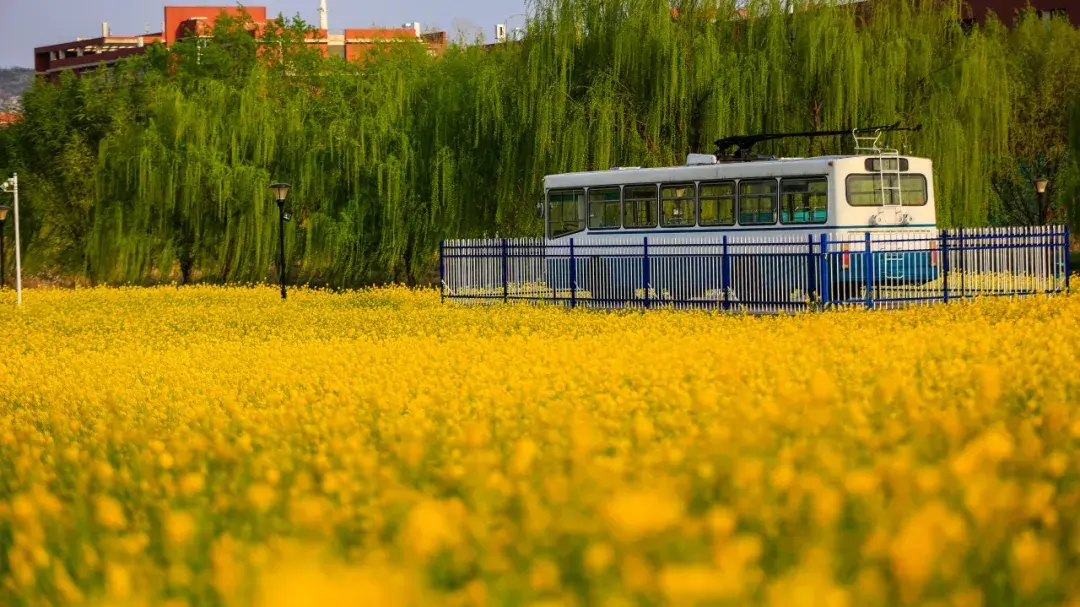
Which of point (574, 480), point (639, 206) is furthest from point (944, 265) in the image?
point (574, 480)

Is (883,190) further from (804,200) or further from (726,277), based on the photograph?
(726,277)

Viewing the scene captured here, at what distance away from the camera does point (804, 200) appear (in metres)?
23.2

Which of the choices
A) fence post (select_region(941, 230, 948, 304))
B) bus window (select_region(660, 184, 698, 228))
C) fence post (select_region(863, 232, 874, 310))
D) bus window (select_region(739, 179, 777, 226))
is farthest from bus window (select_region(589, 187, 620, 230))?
fence post (select_region(941, 230, 948, 304))

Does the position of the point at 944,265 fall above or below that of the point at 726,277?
above

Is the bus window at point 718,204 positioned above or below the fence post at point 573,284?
above

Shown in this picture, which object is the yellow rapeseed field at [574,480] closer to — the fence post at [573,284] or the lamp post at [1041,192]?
the fence post at [573,284]

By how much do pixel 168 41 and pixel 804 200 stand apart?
8233 cm

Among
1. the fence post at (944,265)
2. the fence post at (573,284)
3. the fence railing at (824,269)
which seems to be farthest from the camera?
the fence post at (573,284)

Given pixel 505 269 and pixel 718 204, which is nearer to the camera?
pixel 718 204

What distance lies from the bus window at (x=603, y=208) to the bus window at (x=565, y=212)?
0.83ft

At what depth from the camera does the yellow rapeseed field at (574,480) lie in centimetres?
379

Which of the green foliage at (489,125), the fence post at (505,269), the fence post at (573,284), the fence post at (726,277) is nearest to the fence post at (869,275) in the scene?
the fence post at (726,277)

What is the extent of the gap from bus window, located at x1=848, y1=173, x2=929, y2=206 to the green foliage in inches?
206

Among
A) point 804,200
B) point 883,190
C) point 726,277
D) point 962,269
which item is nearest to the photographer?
point 962,269
